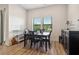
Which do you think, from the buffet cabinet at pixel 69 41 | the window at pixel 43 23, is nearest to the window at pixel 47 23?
the window at pixel 43 23

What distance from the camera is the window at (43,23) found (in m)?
1.63

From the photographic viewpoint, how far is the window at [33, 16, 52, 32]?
1.63 meters

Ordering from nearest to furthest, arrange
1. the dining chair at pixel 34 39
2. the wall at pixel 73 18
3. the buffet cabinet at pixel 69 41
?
the wall at pixel 73 18
the buffet cabinet at pixel 69 41
the dining chair at pixel 34 39

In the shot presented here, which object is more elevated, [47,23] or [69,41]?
[47,23]

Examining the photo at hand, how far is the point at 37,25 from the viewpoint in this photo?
1.66 m

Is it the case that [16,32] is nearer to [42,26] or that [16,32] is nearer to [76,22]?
[42,26]

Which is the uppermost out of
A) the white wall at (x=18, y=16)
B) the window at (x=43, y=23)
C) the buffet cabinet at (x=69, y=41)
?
the white wall at (x=18, y=16)

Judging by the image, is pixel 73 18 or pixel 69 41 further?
pixel 69 41

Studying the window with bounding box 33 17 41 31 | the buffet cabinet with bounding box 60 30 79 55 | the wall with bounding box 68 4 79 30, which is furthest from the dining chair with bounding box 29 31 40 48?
the wall with bounding box 68 4 79 30

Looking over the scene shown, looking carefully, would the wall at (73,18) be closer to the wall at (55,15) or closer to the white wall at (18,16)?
the wall at (55,15)

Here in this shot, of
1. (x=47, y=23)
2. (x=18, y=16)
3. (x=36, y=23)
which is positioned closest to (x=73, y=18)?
(x=47, y=23)

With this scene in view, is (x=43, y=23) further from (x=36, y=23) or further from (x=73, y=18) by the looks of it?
(x=73, y=18)

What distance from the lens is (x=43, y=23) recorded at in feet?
5.48
